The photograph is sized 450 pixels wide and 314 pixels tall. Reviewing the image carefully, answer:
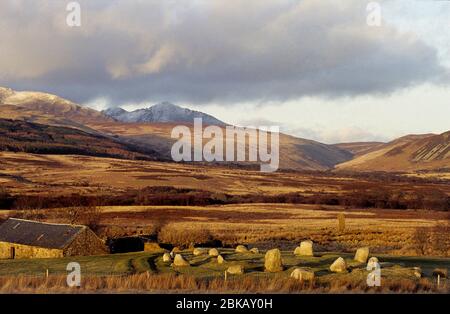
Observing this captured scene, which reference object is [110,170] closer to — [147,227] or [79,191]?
[79,191]

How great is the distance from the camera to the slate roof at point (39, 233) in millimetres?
49750

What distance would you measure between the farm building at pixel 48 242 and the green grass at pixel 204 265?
4.59 m

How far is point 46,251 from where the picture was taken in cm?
4944

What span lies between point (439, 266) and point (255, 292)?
1818 cm

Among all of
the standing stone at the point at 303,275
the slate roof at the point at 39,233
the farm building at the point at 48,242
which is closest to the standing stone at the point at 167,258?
the farm building at the point at 48,242

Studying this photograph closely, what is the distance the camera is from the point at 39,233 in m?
52.1

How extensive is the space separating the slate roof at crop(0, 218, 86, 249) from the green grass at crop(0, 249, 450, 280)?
529 cm

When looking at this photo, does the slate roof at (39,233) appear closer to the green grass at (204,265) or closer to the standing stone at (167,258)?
the green grass at (204,265)

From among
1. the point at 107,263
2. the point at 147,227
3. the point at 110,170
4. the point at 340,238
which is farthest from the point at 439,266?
the point at 110,170

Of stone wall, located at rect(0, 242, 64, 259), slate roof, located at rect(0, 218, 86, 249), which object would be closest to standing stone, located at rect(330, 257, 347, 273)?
stone wall, located at rect(0, 242, 64, 259)

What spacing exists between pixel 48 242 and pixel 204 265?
17238 mm

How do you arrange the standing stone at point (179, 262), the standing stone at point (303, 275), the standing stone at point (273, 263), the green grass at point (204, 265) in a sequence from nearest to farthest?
the standing stone at point (303, 275) < the green grass at point (204, 265) < the standing stone at point (273, 263) < the standing stone at point (179, 262)

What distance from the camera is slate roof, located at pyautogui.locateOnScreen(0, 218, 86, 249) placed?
49.8 m

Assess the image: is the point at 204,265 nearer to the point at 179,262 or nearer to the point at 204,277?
the point at 179,262
